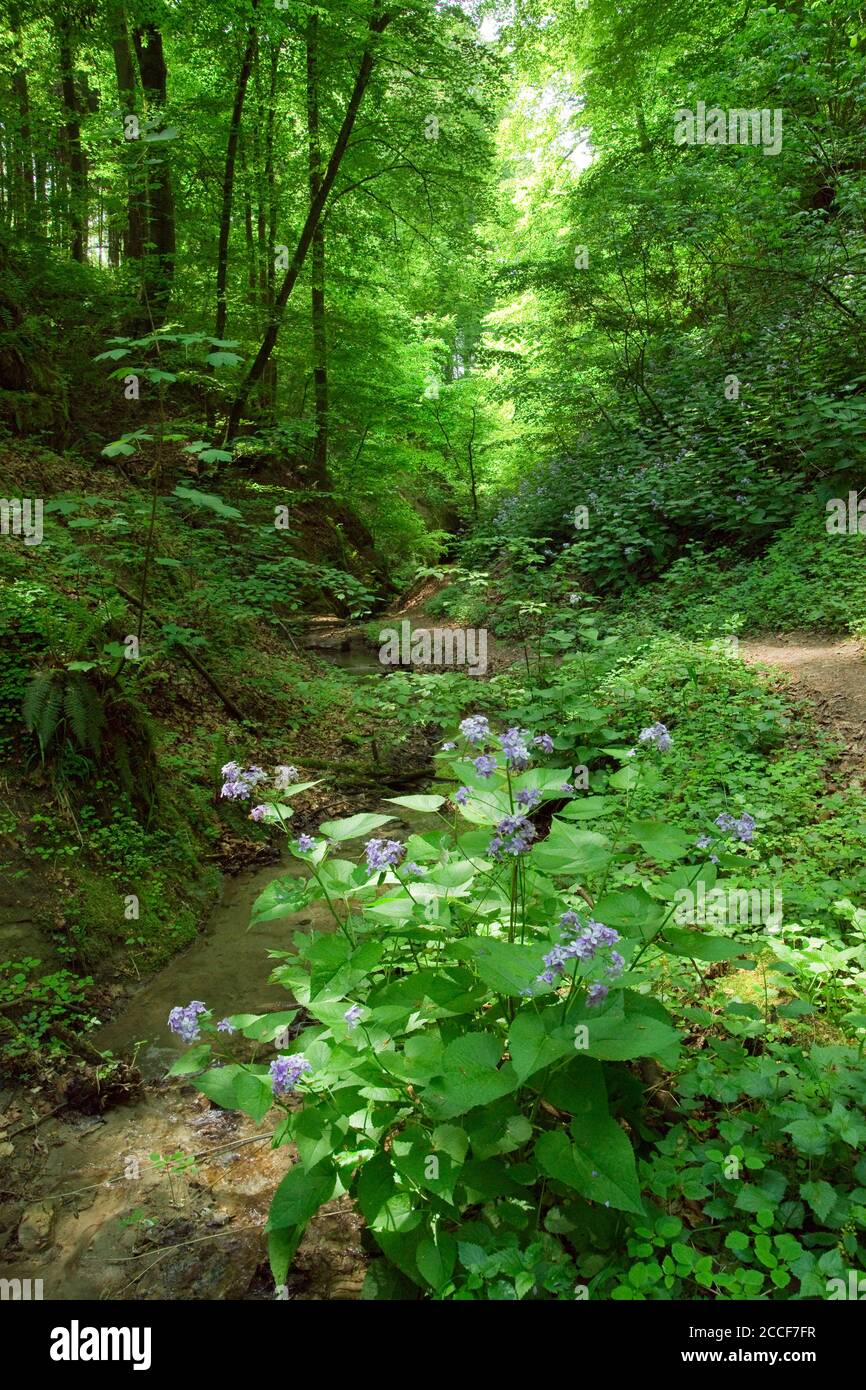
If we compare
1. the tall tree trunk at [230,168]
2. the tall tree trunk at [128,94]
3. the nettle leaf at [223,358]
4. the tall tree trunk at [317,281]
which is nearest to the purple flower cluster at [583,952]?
the nettle leaf at [223,358]

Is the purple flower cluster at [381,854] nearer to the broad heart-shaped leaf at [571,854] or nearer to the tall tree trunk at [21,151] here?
the broad heart-shaped leaf at [571,854]

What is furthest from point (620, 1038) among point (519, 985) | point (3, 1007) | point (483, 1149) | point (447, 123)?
point (447, 123)

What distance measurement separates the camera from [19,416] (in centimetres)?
780

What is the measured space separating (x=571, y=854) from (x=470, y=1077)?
2.12ft

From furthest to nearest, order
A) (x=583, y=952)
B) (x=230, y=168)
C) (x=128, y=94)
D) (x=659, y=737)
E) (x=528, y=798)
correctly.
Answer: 1. (x=230, y=168)
2. (x=128, y=94)
3. (x=659, y=737)
4. (x=528, y=798)
5. (x=583, y=952)

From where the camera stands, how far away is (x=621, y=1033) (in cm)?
164

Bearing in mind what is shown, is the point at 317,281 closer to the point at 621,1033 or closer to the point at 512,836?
the point at 512,836

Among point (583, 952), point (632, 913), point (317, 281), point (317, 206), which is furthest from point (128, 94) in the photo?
point (583, 952)

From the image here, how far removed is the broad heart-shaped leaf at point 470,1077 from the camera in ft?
5.22

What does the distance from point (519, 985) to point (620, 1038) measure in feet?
0.85

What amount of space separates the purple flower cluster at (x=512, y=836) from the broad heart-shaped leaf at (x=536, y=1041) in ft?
1.39

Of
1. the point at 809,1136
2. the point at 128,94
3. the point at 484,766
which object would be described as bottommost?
the point at 809,1136

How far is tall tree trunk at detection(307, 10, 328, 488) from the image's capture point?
909cm
